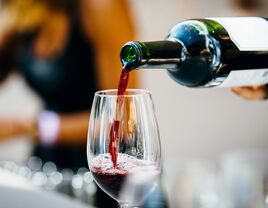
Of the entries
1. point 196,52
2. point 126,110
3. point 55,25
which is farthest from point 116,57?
point 126,110

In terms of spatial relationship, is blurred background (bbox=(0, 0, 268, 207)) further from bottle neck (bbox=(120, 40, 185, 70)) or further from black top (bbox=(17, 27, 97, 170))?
bottle neck (bbox=(120, 40, 185, 70))

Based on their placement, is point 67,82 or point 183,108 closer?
point 67,82

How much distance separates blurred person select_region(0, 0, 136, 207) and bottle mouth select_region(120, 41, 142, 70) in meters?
1.66

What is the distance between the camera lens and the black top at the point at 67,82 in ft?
8.27

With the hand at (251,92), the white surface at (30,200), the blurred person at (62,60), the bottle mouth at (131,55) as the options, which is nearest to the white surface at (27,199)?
the white surface at (30,200)

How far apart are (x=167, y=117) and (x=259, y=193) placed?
179 centimetres

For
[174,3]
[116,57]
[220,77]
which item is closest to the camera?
[220,77]

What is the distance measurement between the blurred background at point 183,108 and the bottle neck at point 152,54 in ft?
5.83

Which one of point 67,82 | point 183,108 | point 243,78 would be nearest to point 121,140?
point 243,78

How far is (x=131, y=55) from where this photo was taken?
0.84 meters

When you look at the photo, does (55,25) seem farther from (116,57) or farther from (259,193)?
(259,193)

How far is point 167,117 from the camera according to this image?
2.79 meters

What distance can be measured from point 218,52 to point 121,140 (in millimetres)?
254

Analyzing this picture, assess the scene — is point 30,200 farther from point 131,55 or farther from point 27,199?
point 131,55
